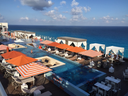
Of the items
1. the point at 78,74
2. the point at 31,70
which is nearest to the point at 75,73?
the point at 78,74

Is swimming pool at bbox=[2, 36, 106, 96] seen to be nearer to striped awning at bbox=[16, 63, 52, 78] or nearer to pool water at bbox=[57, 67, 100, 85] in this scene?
pool water at bbox=[57, 67, 100, 85]

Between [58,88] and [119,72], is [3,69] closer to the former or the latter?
[58,88]

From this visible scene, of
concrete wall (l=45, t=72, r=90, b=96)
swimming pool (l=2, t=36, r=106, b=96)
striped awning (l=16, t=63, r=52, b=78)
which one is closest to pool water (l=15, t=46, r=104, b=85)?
swimming pool (l=2, t=36, r=106, b=96)

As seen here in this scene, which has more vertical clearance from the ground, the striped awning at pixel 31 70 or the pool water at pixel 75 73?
the striped awning at pixel 31 70

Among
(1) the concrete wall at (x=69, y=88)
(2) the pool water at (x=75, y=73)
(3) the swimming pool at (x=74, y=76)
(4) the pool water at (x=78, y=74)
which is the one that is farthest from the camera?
(2) the pool water at (x=75, y=73)

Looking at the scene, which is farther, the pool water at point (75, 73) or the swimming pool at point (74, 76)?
the pool water at point (75, 73)

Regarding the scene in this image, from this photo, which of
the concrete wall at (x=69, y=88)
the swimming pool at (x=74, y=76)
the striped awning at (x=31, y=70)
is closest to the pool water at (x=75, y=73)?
the swimming pool at (x=74, y=76)

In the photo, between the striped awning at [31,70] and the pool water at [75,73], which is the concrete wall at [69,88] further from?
the striped awning at [31,70]

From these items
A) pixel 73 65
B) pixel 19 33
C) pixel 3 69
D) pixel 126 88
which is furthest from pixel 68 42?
pixel 19 33

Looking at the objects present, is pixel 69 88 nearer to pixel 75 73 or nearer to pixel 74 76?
pixel 74 76

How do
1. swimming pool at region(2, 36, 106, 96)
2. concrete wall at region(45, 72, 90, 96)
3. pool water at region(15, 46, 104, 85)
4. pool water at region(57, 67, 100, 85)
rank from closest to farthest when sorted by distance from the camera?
1. concrete wall at region(45, 72, 90, 96)
2. swimming pool at region(2, 36, 106, 96)
3. pool water at region(57, 67, 100, 85)
4. pool water at region(15, 46, 104, 85)

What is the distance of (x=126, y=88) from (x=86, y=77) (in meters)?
2.89

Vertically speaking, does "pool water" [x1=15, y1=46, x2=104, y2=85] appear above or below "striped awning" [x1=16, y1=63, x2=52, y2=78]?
below

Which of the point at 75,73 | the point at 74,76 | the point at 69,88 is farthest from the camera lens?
the point at 75,73
